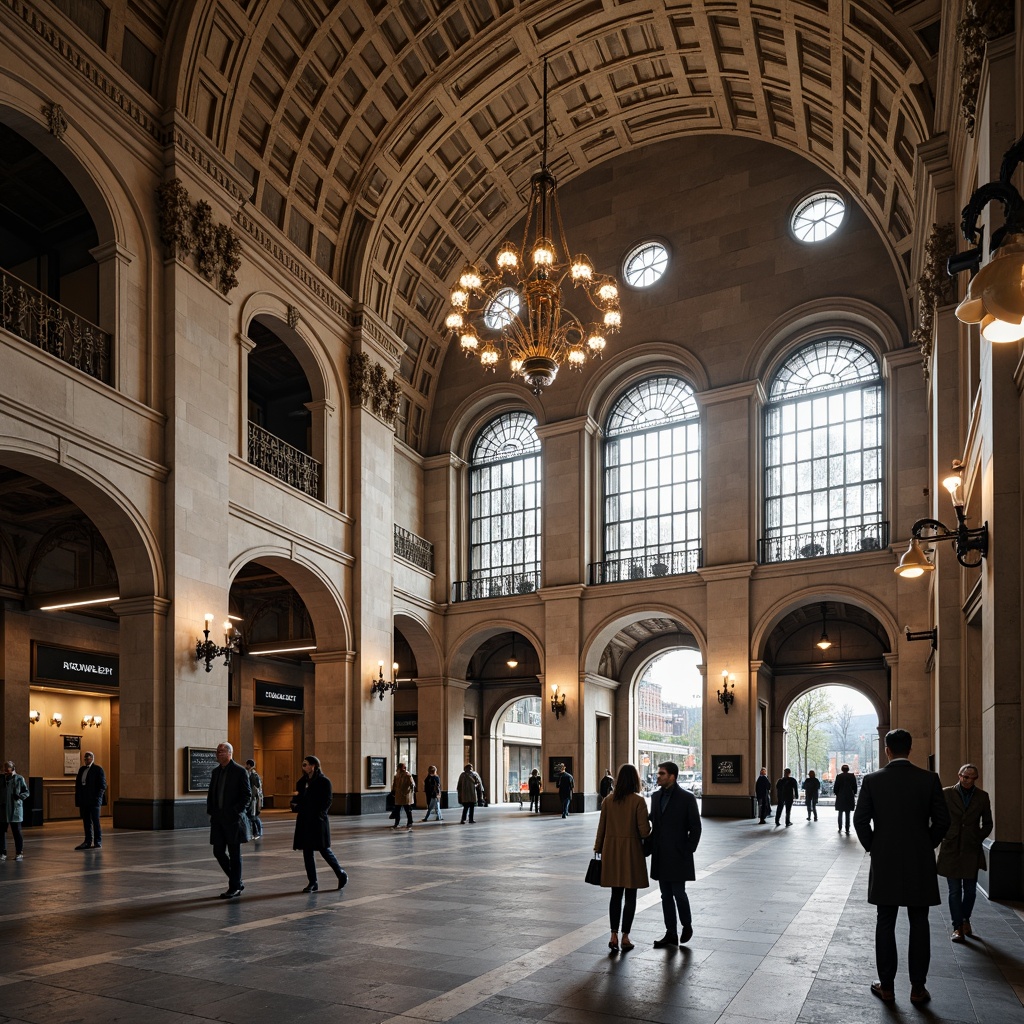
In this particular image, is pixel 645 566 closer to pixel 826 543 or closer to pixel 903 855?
pixel 826 543

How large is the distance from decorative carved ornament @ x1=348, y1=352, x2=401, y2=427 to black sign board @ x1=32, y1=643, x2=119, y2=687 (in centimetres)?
883

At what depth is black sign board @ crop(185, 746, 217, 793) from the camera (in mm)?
16375

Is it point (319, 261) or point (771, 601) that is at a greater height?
point (319, 261)

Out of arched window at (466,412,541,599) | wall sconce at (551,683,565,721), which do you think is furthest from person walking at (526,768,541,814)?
arched window at (466,412,541,599)

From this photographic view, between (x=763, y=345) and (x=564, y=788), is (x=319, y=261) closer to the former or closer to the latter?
(x=763, y=345)

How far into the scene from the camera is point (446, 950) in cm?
691

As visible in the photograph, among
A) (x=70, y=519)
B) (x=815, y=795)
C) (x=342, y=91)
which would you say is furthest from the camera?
(x=815, y=795)

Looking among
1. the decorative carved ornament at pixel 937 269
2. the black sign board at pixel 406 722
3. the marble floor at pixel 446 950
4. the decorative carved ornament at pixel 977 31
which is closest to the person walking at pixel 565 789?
the black sign board at pixel 406 722

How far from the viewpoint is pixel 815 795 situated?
2361 centimetres

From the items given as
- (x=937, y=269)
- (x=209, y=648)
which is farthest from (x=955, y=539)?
(x=209, y=648)

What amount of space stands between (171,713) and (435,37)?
16.2 m

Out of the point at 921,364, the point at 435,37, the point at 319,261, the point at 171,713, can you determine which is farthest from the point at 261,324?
the point at 921,364

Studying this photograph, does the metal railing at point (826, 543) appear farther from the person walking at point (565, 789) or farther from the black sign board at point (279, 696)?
the black sign board at point (279, 696)

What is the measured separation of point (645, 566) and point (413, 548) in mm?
6920
